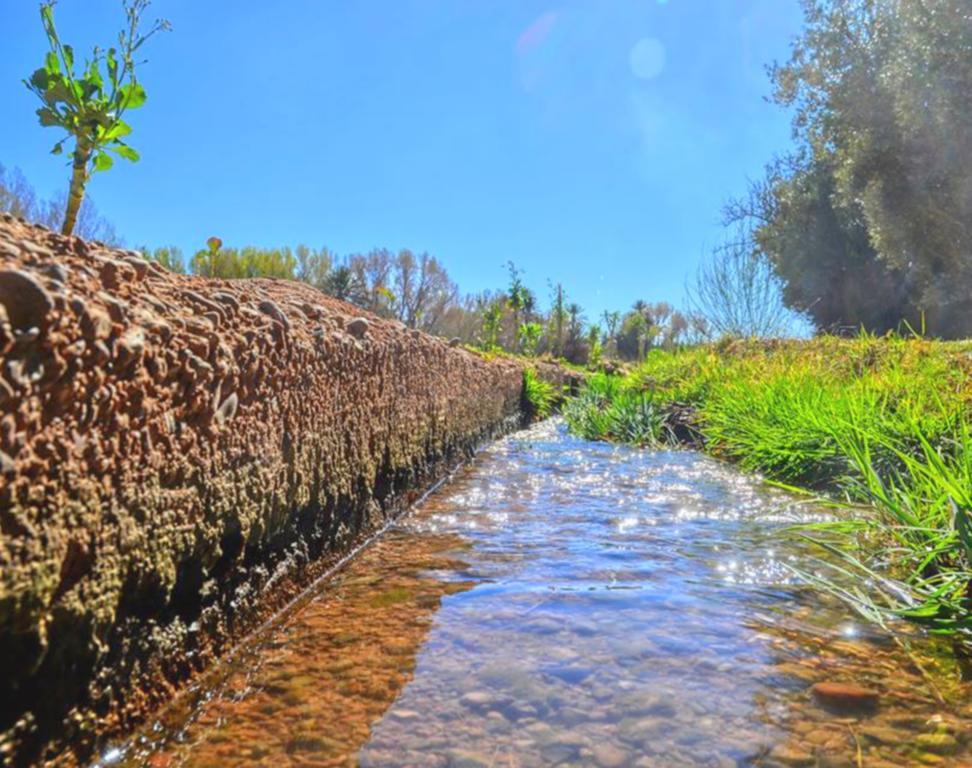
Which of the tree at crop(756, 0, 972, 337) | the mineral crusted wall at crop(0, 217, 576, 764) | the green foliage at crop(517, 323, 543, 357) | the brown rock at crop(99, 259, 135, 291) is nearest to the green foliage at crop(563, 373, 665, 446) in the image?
the mineral crusted wall at crop(0, 217, 576, 764)

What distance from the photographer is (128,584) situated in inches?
40.2

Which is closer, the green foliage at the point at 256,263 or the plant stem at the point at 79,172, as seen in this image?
the plant stem at the point at 79,172

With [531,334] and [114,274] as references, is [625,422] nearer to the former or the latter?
[114,274]

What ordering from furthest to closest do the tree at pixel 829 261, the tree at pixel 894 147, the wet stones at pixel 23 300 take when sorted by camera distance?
the tree at pixel 829 261
the tree at pixel 894 147
the wet stones at pixel 23 300

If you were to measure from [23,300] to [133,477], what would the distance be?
32 cm

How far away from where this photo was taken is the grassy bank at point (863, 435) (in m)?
1.74

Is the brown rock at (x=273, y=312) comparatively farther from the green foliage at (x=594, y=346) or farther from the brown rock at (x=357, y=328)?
the green foliage at (x=594, y=346)

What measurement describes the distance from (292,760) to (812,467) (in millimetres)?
3339

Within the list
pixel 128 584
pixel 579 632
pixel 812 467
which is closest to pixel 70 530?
pixel 128 584

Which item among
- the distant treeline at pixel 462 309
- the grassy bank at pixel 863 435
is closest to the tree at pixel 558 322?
the distant treeline at pixel 462 309

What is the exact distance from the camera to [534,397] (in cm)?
1011

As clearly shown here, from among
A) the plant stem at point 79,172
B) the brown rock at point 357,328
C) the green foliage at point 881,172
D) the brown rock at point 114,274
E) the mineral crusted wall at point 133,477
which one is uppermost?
the green foliage at point 881,172

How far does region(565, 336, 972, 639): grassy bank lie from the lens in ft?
5.72

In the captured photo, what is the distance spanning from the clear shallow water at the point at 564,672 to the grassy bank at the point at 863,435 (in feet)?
0.64
